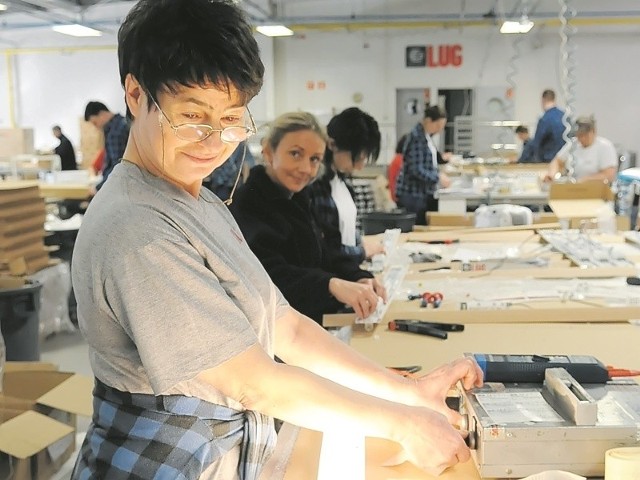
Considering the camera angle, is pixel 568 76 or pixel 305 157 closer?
pixel 305 157

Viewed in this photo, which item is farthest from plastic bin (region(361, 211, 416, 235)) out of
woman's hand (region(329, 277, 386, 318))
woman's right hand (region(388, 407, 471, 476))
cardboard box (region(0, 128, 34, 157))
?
cardboard box (region(0, 128, 34, 157))

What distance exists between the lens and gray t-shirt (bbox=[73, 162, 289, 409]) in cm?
84

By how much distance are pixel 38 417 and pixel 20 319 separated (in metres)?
1.20

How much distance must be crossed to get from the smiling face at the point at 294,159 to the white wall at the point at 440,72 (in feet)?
24.3

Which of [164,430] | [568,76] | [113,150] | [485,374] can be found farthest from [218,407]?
[113,150]

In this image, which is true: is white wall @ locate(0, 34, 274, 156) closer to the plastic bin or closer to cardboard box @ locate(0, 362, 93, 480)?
Result: the plastic bin

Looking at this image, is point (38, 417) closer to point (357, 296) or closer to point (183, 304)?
point (357, 296)

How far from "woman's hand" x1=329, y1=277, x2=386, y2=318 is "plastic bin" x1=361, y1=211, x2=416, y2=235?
246 centimetres

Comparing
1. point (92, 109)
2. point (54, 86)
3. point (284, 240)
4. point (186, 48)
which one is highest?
point (54, 86)

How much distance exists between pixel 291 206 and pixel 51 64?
10203 millimetres

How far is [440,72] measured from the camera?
387 inches

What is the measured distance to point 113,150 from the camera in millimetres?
5176

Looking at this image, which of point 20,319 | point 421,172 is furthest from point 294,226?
point 421,172

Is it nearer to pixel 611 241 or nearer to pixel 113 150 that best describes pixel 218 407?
pixel 611 241
